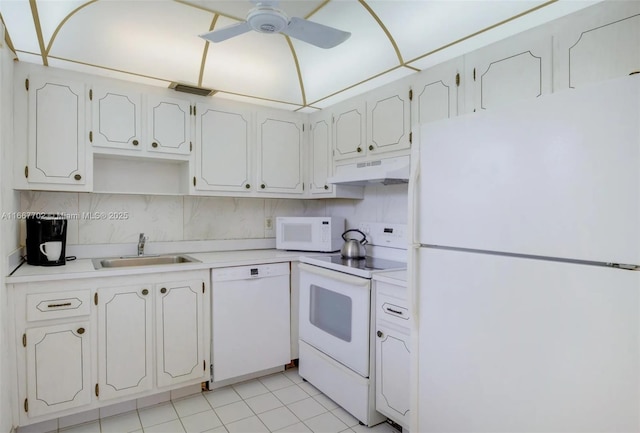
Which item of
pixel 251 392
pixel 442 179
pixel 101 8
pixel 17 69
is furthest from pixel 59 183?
pixel 442 179

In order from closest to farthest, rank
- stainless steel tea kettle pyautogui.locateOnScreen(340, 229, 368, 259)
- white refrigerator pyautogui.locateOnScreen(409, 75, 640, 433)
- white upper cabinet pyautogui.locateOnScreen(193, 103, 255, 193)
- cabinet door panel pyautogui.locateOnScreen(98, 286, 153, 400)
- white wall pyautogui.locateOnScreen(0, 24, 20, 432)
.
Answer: white refrigerator pyautogui.locateOnScreen(409, 75, 640, 433), white wall pyautogui.locateOnScreen(0, 24, 20, 432), cabinet door panel pyautogui.locateOnScreen(98, 286, 153, 400), stainless steel tea kettle pyautogui.locateOnScreen(340, 229, 368, 259), white upper cabinet pyautogui.locateOnScreen(193, 103, 255, 193)

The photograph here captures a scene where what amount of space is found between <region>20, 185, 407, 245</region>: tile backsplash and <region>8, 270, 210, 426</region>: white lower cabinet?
2.12 feet

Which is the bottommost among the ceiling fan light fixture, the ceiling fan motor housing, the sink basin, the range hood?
the sink basin

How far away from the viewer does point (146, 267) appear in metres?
2.24

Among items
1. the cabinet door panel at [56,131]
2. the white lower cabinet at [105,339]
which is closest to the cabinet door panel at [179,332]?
the white lower cabinet at [105,339]

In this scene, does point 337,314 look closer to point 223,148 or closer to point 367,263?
point 367,263

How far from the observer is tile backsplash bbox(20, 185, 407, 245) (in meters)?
2.53

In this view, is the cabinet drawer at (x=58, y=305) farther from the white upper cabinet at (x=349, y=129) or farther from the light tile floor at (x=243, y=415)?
the white upper cabinet at (x=349, y=129)

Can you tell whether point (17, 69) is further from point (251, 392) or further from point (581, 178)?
point (581, 178)

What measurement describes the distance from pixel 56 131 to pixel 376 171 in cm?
201

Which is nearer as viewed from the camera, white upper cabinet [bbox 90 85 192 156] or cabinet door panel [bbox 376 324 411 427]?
cabinet door panel [bbox 376 324 411 427]

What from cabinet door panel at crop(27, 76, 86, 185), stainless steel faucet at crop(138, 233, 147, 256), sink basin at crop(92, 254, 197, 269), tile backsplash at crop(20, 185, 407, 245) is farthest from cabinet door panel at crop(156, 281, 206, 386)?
cabinet door panel at crop(27, 76, 86, 185)

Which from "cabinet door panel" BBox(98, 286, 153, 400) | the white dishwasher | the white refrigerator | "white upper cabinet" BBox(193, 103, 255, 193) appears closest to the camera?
the white refrigerator

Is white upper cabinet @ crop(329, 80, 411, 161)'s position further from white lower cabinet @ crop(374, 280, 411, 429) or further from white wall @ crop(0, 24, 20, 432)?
white wall @ crop(0, 24, 20, 432)
